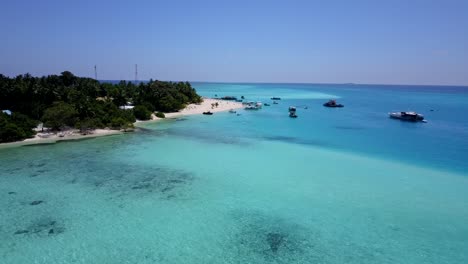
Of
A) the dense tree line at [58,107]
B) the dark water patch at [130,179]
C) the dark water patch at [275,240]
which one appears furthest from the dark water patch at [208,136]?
the dark water patch at [275,240]

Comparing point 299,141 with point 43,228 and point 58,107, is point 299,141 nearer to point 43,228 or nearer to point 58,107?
point 58,107

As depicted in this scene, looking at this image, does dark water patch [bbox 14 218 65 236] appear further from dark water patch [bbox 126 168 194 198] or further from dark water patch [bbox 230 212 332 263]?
dark water patch [bbox 230 212 332 263]

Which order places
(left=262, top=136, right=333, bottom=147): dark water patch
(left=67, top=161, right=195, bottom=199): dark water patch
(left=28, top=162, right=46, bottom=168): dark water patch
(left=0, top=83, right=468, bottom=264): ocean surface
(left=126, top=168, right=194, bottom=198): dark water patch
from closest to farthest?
(left=0, top=83, right=468, bottom=264): ocean surface → (left=67, top=161, right=195, bottom=199): dark water patch → (left=126, top=168, right=194, bottom=198): dark water patch → (left=28, top=162, right=46, bottom=168): dark water patch → (left=262, top=136, right=333, bottom=147): dark water patch

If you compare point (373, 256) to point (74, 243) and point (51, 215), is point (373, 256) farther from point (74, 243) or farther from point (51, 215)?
point (51, 215)

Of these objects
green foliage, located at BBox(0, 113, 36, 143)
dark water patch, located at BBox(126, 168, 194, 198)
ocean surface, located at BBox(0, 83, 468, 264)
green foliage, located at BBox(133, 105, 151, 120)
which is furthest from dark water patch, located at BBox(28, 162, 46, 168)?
green foliage, located at BBox(133, 105, 151, 120)

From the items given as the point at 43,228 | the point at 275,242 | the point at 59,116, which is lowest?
the point at 275,242

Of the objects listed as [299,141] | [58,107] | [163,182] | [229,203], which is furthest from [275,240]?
[58,107]

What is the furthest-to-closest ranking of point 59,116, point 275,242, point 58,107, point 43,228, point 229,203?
point 58,107, point 59,116, point 229,203, point 43,228, point 275,242

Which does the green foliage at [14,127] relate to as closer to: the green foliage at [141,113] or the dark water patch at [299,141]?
the green foliage at [141,113]
